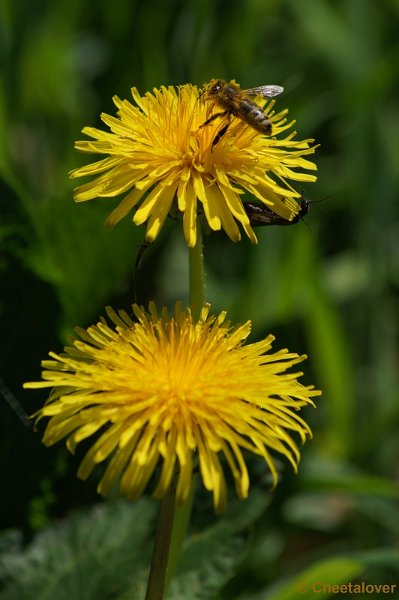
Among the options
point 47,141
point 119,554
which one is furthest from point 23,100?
point 119,554

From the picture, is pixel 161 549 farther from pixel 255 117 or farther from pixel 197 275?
pixel 255 117

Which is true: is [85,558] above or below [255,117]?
below

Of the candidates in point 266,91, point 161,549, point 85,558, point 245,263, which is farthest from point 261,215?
point 245,263

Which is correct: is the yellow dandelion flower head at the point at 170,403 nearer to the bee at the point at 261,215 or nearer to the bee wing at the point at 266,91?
the bee at the point at 261,215

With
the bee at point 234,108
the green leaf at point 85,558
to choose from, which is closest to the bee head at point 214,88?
the bee at point 234,108

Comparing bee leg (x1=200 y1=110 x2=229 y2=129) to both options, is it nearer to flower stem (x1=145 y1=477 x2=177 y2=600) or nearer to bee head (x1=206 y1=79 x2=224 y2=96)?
bee head (x1=206 y1=79 x2=224 y2=96)

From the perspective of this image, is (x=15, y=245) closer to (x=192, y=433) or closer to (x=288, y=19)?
(x=192, y=433)
